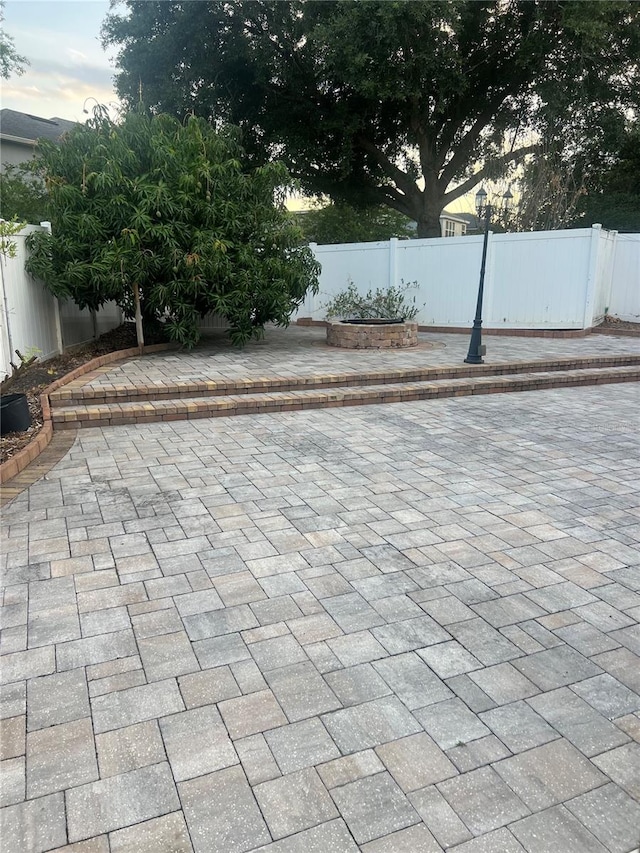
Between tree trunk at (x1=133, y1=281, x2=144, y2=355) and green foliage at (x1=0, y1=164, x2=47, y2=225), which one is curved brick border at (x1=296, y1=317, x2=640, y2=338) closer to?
tree trunk at (x1=133, y1=281, x2=144, y2=355)

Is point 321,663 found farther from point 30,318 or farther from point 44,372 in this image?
point 30,318

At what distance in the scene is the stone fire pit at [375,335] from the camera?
993 cm

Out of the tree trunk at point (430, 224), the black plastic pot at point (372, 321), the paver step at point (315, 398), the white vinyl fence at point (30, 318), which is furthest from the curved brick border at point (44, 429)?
the tree trunk at point (430, 224)

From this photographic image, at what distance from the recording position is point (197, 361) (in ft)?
27.8

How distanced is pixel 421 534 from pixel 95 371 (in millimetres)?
5491

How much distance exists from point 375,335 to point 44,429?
5.98 meters

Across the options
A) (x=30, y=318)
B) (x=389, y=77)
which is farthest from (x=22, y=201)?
(x=389, y=77)

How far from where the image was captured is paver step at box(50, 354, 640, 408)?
6.27 metres

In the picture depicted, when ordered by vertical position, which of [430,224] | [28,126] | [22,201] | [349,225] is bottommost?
[22,201]

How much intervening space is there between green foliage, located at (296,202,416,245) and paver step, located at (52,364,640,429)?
19133mm

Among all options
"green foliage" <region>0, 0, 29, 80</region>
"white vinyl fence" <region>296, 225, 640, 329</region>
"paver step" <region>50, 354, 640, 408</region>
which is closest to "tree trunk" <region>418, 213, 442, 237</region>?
"white vinyl fence" <region>296, 225, 640, 329</region>

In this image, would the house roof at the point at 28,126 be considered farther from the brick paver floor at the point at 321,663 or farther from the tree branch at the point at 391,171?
the brick paver floor at the point at 321,663

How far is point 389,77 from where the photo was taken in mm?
12812

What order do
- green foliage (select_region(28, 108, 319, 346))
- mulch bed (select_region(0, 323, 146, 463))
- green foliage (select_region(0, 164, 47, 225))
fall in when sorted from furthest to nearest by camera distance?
green foliage (select_region(0, 164, 47, 225)) < green foliage (select_region(28, 108, 319, 346)) < mulch bed (select_region(0, 323, 146, 463))
